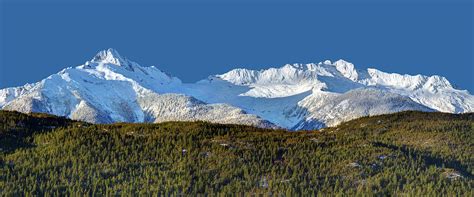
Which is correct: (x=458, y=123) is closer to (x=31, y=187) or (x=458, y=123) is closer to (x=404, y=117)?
(x=404, y=117)

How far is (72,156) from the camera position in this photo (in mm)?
100062

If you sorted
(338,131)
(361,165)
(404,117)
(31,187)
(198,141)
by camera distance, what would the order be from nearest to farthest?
(31,187), (361,165), (198,141), (338,131), (404,117)

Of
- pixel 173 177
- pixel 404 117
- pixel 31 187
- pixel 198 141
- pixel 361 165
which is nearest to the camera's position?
pixel 31 187

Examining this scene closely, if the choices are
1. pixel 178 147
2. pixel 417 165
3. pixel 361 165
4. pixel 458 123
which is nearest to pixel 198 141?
pixel 178 147

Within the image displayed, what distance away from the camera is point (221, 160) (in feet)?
333

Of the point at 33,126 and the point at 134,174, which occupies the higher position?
the point at 33,126

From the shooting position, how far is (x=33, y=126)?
118 m

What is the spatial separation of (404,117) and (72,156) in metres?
73.4

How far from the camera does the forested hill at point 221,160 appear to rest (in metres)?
91.7

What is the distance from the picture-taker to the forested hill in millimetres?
91688

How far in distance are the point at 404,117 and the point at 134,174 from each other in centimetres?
7072

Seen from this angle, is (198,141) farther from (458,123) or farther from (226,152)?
(458,123)

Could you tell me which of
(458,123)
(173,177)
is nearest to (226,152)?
(173,177)

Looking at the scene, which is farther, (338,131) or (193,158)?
(338,131)
